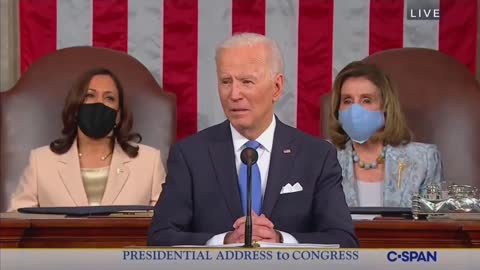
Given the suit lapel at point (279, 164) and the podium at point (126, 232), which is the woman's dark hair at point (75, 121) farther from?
the suit lapel at point (279, 164)

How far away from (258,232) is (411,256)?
93cm

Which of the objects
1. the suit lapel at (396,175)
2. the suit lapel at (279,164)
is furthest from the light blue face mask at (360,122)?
the suit lapel at (279,164)

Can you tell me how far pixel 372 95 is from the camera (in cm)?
434

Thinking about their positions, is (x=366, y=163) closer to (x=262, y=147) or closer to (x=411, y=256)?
(x=262, y=147)

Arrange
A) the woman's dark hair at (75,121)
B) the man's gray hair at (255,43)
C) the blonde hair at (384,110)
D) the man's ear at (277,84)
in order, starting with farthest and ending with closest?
the woman's dark hair at (75,121) → the blonde hair at (384,110) → the man's ear at (277,84) → the man's gray hair at (255,43)

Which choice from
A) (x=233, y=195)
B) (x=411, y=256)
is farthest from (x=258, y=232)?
(x=411, y=256)

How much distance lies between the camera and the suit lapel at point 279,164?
8.80ft

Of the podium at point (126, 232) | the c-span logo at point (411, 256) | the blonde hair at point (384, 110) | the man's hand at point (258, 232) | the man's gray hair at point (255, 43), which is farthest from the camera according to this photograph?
the blonde hair at point (384, 110)

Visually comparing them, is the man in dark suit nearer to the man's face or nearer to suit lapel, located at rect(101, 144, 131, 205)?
the man's face

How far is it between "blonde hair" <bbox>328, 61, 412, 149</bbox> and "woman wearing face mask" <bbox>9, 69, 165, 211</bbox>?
0.80m

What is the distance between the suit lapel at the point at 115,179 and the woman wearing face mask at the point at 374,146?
0.90 meters

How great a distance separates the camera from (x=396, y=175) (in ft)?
13.7

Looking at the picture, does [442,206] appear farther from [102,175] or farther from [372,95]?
[102,175]

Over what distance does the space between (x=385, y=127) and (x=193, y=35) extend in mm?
1458
